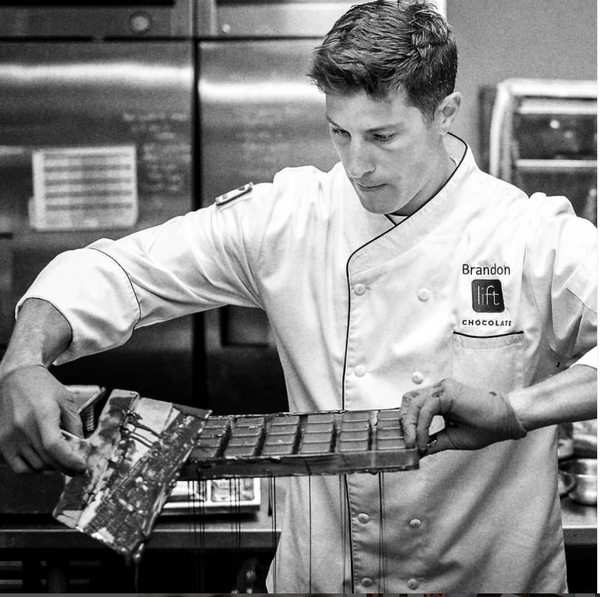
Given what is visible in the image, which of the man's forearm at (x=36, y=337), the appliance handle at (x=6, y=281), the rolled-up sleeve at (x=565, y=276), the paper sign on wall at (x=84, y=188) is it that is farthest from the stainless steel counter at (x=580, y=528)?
the appliance handle at (x=6, y=281)

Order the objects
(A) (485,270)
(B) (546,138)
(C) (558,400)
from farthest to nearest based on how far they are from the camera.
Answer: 1. (B) (546,138)
2. (A) (485,270)
3. (C) (558,400)

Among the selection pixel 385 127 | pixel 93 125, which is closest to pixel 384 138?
pixel 385 127

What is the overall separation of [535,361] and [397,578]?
50 centimetres

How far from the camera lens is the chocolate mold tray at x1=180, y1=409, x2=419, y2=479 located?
4.24ft

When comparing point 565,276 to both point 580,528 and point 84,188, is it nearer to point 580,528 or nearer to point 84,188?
point 580,528

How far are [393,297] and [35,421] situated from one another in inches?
29.7

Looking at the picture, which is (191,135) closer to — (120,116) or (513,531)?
(120,116)

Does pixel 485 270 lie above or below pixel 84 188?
below

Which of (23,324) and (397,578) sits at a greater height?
(23,324)

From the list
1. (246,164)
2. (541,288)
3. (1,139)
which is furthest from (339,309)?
(1,139)

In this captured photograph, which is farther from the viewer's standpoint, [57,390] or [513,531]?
[513,531]

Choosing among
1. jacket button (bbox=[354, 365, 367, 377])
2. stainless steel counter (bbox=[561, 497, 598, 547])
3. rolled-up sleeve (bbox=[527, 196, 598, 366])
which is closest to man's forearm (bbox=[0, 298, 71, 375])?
jacket button (bbox=[354, 365, 367, 377])

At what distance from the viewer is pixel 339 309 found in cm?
192

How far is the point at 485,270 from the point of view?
6.08 feet
